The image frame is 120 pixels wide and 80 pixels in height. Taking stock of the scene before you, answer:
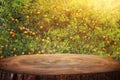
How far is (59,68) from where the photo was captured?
2.73 meters

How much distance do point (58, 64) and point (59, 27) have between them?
2.72 m

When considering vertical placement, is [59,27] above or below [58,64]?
above

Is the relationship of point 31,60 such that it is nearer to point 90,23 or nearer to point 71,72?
point 71,72

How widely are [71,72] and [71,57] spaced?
706 millimetres

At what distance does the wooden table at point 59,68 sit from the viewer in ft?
8.33

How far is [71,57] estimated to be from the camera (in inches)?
129

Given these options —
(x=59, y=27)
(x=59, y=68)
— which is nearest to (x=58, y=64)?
(x=59, y=68)

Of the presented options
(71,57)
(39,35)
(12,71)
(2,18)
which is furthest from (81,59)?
(2,18)

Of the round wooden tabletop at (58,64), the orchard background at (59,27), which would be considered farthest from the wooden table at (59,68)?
the orchard background at (59,27)

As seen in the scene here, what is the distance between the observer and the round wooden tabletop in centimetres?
264

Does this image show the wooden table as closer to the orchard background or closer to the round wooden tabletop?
the round wooden tabletop

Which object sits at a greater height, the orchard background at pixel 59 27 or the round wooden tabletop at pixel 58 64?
the orchard background at pixel 59 27

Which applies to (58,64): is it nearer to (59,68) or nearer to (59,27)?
(59,68)

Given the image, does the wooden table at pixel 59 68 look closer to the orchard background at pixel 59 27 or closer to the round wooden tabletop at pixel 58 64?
the round wooden tabletop at pixel 58 64
